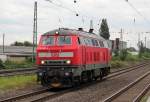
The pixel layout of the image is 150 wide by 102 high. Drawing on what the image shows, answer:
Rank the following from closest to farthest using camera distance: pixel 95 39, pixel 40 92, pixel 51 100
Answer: pixel 51 100, pixel 40 92, pixel 95 39

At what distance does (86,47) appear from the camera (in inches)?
1024

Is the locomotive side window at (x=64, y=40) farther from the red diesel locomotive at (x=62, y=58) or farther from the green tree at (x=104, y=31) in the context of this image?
the green tree at (x=104, y=31)

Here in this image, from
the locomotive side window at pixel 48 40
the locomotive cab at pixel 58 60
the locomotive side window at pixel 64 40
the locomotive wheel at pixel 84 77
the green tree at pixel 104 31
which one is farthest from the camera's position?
the green tree at pixel 104 31

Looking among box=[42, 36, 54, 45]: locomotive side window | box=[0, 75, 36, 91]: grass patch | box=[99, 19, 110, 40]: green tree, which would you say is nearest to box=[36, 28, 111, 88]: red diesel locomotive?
box=[42, 36, 54, 45]: locomotive side window

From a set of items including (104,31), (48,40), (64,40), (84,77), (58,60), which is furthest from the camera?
(104,31)

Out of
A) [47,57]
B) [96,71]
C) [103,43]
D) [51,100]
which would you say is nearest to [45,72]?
[47,57]

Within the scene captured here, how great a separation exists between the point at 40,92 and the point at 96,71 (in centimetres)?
821

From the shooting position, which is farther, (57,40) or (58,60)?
(57,40)

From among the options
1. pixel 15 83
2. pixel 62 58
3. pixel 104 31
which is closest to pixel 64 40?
pixel 62 58

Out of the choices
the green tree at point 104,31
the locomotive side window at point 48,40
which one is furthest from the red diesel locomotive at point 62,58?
the green tree at point 104,31

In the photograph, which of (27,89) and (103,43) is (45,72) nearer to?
(27,89)

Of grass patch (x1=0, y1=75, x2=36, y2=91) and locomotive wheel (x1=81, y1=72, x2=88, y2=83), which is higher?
locomotive wheel (x1=81, y1=72, x2=88, y2=83)

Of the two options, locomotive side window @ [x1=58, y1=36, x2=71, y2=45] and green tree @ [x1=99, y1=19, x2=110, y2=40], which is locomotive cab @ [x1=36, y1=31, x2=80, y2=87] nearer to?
locomotive side window @ [x1=58, y1=36, x2=71, y2=45]

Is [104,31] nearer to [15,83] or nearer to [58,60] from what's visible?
[15,83]
